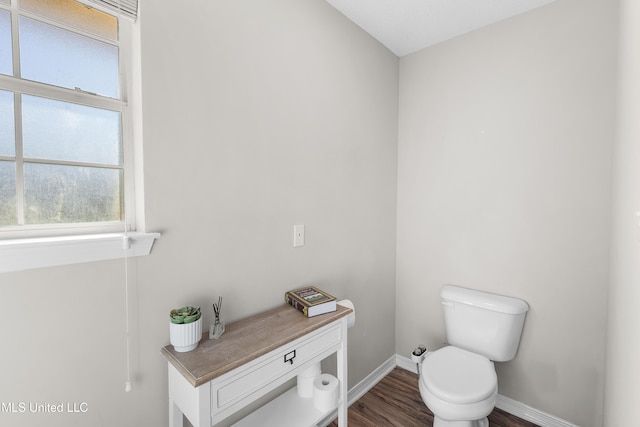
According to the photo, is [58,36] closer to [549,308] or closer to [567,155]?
[567,155]

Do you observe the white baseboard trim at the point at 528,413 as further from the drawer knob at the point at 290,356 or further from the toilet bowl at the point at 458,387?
the drawer knob at the point at 290,356

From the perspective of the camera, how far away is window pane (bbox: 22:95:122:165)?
37.0 inches

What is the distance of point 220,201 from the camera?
50.8 inches

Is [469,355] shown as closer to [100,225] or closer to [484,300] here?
[484,300]

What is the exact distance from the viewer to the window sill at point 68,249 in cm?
83

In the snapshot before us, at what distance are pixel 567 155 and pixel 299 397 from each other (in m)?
1.98

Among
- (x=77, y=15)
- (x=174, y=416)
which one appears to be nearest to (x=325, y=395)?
(x=174, y=416)

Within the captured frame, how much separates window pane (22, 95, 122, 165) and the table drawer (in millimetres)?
913

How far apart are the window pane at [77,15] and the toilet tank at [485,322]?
7.40ft

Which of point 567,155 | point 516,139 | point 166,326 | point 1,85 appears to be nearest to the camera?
point 1,85

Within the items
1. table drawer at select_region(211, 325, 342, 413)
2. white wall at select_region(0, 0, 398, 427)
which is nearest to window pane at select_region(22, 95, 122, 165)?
white wall at select_region(0, 0, 398, 427)

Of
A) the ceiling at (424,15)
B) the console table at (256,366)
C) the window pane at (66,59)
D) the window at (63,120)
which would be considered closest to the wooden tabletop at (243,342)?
the console table at (256,366)

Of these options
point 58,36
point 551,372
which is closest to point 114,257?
point 58,36

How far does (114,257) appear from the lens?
1009 mm
